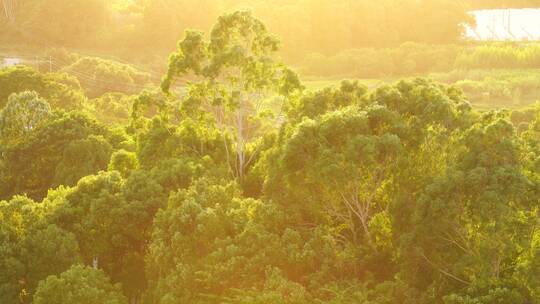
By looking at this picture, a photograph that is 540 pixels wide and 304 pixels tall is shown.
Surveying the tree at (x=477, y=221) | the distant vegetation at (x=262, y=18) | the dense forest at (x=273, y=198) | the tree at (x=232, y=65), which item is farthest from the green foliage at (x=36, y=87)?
the distant vegetation at (x=262, y=18)

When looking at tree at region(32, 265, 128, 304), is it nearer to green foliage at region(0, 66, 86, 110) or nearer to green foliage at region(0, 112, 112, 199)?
green foliage at region(0, 112, 112, 199)

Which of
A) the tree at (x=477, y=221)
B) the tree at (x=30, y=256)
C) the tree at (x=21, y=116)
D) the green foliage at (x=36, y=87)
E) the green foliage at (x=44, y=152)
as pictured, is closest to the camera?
the tree at (x=477, y=221)

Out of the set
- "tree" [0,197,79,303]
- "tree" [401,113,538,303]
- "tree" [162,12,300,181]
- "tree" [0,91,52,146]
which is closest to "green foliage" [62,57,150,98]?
"tree" [0,91,52,146]

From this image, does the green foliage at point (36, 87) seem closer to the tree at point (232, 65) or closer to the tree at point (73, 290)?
the tree at point (232, 65)

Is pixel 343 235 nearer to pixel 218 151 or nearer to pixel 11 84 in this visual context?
pixel 218 151

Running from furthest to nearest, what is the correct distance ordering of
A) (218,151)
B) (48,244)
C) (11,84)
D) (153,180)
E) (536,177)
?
(11,84)
(218,151)
(153,180)
(48,244)
(536,177)

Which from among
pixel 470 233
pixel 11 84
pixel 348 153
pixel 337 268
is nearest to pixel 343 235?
pixel 337 268

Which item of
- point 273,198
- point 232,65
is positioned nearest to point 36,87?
point 232,65
